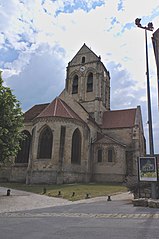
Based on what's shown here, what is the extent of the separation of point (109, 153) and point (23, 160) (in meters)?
13.3

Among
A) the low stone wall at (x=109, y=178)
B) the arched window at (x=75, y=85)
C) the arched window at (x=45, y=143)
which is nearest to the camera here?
the arched window at (x=45, y=143)

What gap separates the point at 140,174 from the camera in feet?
44.3

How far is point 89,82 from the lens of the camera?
4512 cm

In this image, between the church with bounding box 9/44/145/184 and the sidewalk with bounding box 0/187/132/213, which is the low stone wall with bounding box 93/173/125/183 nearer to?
the church with bounding box 9/44/145/184

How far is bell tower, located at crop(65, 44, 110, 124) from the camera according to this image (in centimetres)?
4275

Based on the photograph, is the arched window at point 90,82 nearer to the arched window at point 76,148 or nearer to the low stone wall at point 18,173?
the arched window at point 76,148

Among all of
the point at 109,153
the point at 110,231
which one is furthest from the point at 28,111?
the point at 110,231

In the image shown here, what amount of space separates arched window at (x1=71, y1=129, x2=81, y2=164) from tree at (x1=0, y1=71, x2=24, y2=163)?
555 inches

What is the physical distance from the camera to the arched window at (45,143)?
98.9ft

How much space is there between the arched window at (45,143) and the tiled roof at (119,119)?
13980 mm

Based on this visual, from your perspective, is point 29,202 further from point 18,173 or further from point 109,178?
point 109,178

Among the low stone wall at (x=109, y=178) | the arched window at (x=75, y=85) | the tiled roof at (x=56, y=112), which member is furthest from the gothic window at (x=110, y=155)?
the arched window at (x=75, y=85)

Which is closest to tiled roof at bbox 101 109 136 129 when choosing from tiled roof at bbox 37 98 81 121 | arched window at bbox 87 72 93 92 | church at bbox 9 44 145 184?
church at bbox 9 44 145 184

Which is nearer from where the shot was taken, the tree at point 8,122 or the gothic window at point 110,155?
the tree at point 8,122
